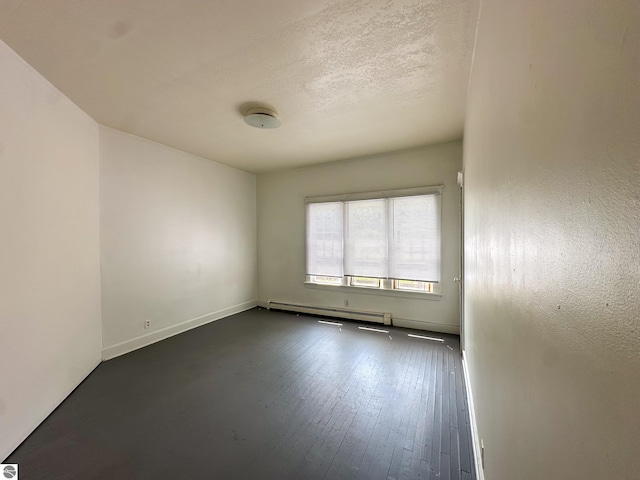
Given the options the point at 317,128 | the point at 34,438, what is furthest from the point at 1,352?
the point at 317,128

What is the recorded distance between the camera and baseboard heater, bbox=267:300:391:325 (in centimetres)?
423

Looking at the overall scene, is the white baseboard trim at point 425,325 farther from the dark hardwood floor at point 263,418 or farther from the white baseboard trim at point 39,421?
the white baseboard trim at point 39,421

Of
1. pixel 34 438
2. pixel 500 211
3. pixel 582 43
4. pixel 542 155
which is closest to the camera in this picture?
pixel 582 43

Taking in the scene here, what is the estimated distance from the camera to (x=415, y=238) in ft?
13.0

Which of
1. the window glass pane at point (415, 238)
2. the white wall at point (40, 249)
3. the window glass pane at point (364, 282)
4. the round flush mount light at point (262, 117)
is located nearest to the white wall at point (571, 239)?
the round flush mount light at point (262, 117)

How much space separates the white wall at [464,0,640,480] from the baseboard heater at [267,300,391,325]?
3.28 metres

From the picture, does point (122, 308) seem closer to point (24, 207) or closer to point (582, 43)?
point (24, 207)

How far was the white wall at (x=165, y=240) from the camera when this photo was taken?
10.6 ft

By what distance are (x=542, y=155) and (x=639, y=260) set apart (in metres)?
0.41

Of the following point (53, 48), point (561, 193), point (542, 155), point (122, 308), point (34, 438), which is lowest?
point (34, 438)

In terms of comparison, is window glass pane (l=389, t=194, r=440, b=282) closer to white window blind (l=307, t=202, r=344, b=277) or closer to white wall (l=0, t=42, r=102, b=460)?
white window blind (l=307, t=202, r=344, b=277)

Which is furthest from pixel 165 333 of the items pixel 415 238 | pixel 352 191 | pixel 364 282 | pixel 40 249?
pixel 415 238

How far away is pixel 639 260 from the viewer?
31 centimetres

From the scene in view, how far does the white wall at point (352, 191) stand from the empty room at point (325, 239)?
41mm
